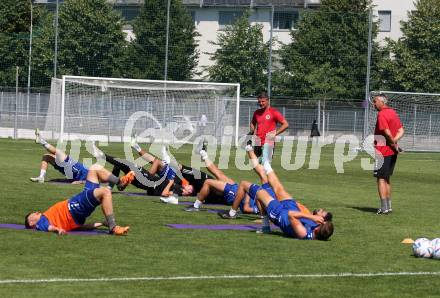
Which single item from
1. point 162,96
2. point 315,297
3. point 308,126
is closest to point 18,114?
point 162,96

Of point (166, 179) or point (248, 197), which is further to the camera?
point (166, 179)

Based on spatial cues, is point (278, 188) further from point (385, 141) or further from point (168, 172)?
point (168, 172)

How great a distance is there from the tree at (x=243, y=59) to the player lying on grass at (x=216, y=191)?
129 feet

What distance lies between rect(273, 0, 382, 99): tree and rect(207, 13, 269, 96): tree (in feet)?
4.79

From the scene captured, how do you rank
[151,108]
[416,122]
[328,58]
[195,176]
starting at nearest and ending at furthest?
[195,176]
[151,108]
[416,122]
[328,58]

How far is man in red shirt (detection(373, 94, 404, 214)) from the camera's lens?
20.1m

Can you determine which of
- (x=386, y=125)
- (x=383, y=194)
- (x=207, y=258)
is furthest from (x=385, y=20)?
(x=207, y=258)

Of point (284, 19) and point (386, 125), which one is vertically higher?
point (284, 19)

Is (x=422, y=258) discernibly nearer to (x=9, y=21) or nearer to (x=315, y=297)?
(x=315, y=297)

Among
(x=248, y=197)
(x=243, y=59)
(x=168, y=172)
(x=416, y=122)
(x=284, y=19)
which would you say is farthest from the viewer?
(x=284, y=19)

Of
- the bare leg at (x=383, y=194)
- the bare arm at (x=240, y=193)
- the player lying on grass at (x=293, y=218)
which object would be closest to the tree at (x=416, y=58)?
the bare leg at (x=383, y=194)

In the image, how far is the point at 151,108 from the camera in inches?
1901

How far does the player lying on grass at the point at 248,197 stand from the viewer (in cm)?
1717

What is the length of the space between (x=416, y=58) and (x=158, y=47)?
17890 mm
